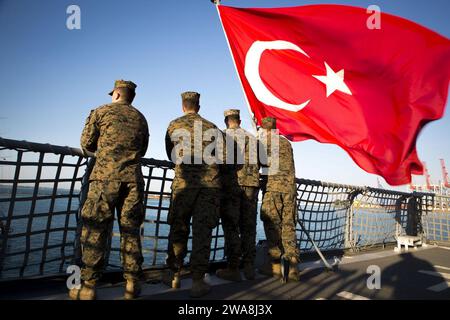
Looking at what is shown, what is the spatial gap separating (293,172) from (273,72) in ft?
5.69

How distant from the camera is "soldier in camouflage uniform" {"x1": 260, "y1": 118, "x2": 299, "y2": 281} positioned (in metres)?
3.48

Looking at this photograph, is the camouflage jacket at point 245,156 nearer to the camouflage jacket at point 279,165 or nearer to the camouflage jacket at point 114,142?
the camouflage jacket at point 279,165

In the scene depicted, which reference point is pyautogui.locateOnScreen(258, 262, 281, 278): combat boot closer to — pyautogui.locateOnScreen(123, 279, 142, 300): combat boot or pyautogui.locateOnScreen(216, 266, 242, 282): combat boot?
pyautogui.locateOnScreen(216, 266, 242, 282): combat boot

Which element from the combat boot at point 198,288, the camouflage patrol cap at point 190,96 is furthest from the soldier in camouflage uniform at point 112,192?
the camouflage patrol cap at point 190,96

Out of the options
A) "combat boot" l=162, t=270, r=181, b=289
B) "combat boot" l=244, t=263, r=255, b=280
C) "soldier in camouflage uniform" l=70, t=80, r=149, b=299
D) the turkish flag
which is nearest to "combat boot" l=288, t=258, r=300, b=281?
"combat boot" l=244, t=263, r=255, b=280

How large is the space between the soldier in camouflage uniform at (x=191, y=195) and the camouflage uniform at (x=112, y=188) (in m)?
0.37

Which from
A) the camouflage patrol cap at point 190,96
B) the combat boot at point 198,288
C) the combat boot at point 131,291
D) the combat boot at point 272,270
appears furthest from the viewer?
the combat boot at point 272,270

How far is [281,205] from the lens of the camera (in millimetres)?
3656

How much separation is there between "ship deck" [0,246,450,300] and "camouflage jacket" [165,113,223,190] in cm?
94

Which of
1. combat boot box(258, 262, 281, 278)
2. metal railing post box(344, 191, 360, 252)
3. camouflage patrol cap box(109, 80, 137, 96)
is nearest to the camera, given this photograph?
camouflage patrol cap box(109, 80, 137, 96)

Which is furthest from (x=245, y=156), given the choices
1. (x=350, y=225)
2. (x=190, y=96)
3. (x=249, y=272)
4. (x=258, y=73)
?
(x=350, y=225)

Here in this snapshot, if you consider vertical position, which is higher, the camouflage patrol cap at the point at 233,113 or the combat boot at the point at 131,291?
the camouflage patrol cap at the point at 233,113

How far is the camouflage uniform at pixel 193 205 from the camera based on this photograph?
268cm
